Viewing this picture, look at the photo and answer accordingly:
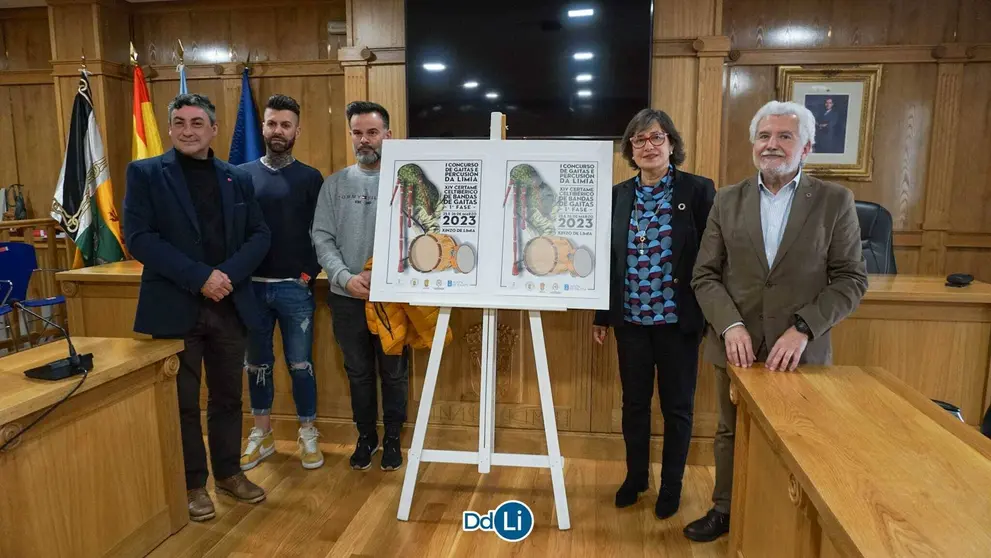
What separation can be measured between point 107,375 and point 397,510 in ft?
3.63

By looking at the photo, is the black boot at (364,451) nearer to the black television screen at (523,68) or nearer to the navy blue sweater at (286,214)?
the navy blue sweater at (286,214)

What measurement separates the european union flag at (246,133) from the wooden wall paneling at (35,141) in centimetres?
193

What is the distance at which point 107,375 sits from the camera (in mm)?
1818

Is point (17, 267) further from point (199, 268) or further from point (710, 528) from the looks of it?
point (710, 528)

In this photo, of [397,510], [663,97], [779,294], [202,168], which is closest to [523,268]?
[779,294]

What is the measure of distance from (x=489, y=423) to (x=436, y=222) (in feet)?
2.47

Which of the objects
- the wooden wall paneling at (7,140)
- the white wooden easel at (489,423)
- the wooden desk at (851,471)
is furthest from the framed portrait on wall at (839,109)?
the wooden wall paneling at (7,140)

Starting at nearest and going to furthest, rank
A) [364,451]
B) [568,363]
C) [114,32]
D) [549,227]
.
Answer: [549,227] < [364,451] < [568,363] < [114,32]

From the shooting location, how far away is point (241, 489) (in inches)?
95.0

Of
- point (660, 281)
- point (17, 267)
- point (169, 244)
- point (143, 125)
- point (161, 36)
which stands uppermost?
point (161, 36)

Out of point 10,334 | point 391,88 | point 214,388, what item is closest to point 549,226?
point 214,388

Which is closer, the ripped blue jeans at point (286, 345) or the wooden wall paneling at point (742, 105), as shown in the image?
the ripped blue jeans at point (286, 345)

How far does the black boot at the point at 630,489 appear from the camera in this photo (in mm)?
2363

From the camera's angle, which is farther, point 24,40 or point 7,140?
point 7,140
